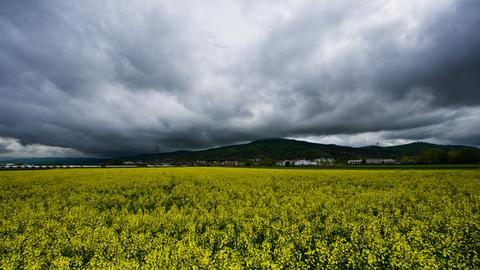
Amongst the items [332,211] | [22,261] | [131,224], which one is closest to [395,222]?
[332,211]

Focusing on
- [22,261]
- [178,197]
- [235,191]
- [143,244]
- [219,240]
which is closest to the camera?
[22,261]

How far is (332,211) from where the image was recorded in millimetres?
11633

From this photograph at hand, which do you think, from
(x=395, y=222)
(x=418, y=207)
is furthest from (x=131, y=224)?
(x=418, y=207)

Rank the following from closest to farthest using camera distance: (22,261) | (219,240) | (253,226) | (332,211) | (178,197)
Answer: (22,261) → (219,240) → (253,226) → (332,211) → (178,197)

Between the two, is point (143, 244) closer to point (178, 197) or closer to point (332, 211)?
point (332, 211)

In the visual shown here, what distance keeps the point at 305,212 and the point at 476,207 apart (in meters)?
9.76

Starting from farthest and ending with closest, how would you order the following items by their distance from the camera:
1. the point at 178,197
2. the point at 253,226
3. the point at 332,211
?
the point at 178,197 < the point at 332,211 < the point at 253,226

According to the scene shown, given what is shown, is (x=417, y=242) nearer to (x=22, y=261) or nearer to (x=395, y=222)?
(x=395, y=222)

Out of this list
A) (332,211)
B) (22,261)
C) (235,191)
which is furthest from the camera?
(235,191)

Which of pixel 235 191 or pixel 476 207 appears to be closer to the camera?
pixel 476 207

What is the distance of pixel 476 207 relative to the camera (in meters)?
12.3

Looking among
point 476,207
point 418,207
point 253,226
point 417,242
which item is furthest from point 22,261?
point 476,207

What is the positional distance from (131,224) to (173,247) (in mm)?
4015

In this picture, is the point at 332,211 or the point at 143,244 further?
the point at 332,211
